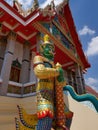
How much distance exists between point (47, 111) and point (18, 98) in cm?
325

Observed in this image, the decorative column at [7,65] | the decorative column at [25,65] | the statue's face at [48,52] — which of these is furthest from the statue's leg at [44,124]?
the decorative column at [25,65]

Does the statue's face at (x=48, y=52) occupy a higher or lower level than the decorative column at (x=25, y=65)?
lower

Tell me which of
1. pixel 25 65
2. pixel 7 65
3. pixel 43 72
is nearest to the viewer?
pixel 43 72

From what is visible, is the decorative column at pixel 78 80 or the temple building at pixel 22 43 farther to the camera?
the decorative column at pixel 78 80

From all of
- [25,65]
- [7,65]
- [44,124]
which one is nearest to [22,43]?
[25,65]

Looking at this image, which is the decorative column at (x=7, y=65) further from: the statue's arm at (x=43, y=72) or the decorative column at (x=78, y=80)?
the decorative column at (x=78, y=80)

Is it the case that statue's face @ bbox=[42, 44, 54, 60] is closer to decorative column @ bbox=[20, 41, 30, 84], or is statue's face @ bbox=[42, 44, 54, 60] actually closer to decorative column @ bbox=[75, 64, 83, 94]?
decorative column @ bbox=[20, 41, 30, 84]

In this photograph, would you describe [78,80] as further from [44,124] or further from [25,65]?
[44,124]

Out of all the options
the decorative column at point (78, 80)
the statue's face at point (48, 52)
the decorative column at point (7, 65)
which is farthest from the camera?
the decorative column at point (78, 80)

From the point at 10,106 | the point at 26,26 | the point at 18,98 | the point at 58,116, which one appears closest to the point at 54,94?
the point at 58,116

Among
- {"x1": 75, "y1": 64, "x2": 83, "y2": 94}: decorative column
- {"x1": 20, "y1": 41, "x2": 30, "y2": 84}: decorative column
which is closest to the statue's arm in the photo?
{"x1": 20, "y1": 41, "x2": 30, "y2": 84}: decorative column

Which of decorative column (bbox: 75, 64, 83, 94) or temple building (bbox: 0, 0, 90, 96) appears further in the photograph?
decorative column (bbox: 75, 64, 83, 94)

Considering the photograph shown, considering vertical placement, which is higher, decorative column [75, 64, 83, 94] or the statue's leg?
decorative column [75, 64, 83, 94]

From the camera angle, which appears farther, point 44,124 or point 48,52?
point 48,52
